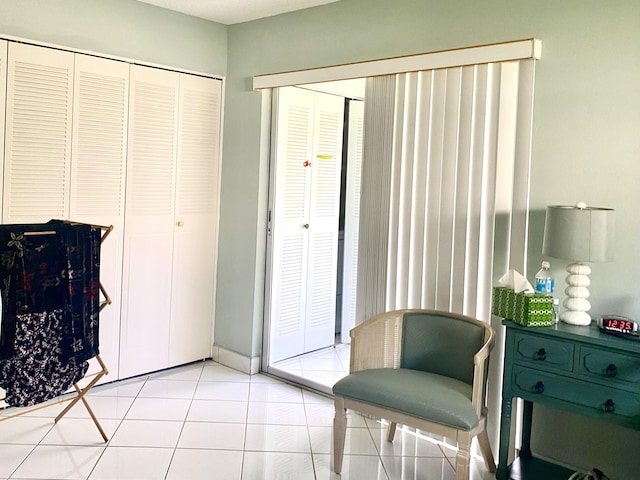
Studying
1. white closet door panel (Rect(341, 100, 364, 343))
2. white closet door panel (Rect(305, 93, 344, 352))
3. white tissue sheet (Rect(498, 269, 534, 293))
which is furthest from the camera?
white closet door panel (Rect(341, 100, 364, 343))

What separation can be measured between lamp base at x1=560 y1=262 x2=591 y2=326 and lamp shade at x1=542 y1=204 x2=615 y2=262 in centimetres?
16

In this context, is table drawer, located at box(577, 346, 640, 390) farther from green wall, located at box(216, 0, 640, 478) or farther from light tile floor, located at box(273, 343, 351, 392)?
light tile floor, located at box(273, 343, 351, 392)

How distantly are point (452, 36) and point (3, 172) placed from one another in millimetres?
2498

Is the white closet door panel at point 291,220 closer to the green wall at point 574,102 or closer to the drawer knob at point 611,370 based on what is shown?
the green wall at point 574,102

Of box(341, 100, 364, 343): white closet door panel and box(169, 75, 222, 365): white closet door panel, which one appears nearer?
box(169, 75, 222, 365): white closet door panel

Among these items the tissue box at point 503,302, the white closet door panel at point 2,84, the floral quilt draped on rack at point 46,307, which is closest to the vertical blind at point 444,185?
the tissue box at point 503,302

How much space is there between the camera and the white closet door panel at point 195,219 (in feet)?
14.0

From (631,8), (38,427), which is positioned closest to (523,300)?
(631,8)

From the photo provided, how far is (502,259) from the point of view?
3.04 m

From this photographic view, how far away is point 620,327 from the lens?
2.53 meters

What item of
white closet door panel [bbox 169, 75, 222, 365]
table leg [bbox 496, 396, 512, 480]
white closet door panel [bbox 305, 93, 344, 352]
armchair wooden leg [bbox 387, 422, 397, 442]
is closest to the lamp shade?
table leg [bbox 496, 396, 512, 480]

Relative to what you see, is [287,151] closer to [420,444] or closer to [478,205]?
[478,205]

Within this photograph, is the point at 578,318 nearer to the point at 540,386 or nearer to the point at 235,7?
the point at 540,386

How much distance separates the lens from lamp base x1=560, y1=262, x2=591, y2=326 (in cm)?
267
